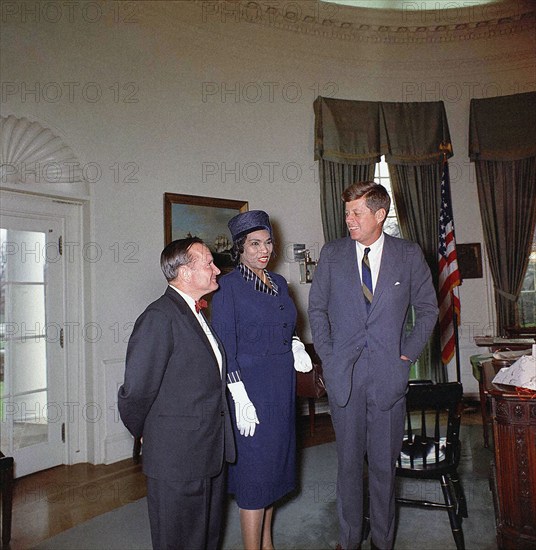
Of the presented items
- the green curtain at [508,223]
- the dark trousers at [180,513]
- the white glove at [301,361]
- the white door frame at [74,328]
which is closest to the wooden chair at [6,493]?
the dark trousers at [180,513]

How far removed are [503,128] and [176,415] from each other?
6795 mm

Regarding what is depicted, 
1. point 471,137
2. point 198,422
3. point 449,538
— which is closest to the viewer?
point 198,422

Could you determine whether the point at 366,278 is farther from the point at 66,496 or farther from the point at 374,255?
the point at 66,496

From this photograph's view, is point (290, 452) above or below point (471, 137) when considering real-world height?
below

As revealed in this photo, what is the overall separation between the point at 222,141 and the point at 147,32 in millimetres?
1382

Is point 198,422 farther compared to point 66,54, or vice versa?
point 66,54

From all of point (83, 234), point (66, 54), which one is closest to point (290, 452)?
point (83, 234)

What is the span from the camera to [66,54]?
16.5 feet

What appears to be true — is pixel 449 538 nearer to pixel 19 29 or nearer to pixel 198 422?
pixel 198 422

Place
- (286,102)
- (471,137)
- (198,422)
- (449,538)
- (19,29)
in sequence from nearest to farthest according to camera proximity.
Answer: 1. (198,422)
2. (449,538)
3. (19,29)
4. (286,102)
5. (471,137)

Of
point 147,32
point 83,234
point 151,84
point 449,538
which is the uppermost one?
point 147,32

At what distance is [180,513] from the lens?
2.26m

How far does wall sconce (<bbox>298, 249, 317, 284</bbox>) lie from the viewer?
679 cm

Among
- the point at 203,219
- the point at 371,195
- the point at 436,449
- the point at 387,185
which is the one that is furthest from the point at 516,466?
the point at 387,185
